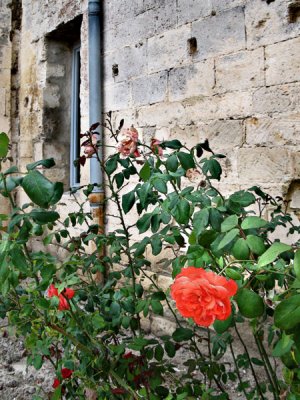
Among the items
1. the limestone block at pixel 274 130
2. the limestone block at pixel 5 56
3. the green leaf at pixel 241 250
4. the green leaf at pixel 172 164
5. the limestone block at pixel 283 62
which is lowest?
the green leaf at pixel 241 250

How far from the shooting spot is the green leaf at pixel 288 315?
860mm

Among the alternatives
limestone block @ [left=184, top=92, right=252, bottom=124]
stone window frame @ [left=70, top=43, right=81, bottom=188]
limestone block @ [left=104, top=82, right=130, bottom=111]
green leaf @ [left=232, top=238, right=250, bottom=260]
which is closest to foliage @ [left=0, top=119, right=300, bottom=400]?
green leaf @ [left=232, top=238, right=250, bottom=260]

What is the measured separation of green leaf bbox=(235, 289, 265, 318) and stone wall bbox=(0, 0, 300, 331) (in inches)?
79.3


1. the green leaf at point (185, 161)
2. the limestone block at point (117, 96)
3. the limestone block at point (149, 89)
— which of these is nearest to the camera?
the green leaf at point (185, 161)

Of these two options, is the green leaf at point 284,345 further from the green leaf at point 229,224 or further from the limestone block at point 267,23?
the limestone block at point 267,23

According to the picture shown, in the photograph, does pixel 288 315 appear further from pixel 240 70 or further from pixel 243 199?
pixel 240 70

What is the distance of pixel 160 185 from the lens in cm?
144

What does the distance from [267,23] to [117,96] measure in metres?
1.60

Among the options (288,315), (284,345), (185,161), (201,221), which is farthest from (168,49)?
(288,315)

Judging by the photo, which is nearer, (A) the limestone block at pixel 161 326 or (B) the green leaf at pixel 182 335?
(B) the green leaf at pixel 182 335

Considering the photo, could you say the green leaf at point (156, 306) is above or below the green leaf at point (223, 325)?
below

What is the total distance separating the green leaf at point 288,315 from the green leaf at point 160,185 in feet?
2.07

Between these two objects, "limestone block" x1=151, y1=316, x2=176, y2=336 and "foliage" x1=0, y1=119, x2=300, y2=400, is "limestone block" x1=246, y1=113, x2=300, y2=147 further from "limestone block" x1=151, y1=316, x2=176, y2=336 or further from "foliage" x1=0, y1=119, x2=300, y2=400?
"limestone block" x1=151, y1=316, x2=176, y2=336

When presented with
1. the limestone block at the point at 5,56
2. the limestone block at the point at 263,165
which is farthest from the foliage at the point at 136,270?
the limestone block at the point at 5,56
